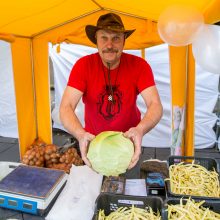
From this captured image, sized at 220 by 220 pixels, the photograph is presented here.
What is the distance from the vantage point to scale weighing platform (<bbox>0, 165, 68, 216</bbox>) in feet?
5.08

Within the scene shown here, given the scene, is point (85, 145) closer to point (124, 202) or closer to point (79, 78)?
point (124, 202)

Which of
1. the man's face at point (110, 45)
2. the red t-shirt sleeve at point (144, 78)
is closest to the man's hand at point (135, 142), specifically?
the red t-shirt sleeve at point (144, 78)

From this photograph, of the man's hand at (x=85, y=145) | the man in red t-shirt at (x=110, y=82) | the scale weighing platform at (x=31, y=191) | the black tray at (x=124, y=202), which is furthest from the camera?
the man in red t-shirt at (x=110, y=82)

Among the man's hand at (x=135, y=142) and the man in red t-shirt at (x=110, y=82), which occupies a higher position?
the man in red t-shirt at (x=110, y=82)

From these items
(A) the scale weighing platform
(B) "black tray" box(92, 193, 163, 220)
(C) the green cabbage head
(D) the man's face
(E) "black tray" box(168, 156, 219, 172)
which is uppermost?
(D) the man's face

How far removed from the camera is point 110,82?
216 centimetres

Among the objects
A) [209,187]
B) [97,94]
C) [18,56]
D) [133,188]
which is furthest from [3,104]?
[209,187]

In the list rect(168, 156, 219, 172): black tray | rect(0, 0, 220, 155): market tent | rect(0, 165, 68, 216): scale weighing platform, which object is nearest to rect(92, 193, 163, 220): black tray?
rect(0, 165, 68, 216): scale weighing platform

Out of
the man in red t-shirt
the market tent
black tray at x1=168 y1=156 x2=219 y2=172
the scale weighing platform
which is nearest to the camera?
the scale weighing platform

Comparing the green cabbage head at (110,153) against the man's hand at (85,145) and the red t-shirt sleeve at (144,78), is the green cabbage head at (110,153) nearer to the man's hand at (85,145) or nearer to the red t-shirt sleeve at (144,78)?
the man's hand at (85,145)

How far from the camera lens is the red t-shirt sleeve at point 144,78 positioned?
2.09m

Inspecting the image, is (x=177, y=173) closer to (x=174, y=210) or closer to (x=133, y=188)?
(x=133, y=188)

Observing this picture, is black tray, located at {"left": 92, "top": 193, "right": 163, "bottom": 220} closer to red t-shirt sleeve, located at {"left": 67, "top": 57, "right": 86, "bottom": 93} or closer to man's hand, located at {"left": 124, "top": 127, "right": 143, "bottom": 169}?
man's hand, located at {"left": 124, "top": 127, "right": 143, "bottom": 169}

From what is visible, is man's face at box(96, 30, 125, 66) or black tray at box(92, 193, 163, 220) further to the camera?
man's face at box(96, 30, 125, 66)
